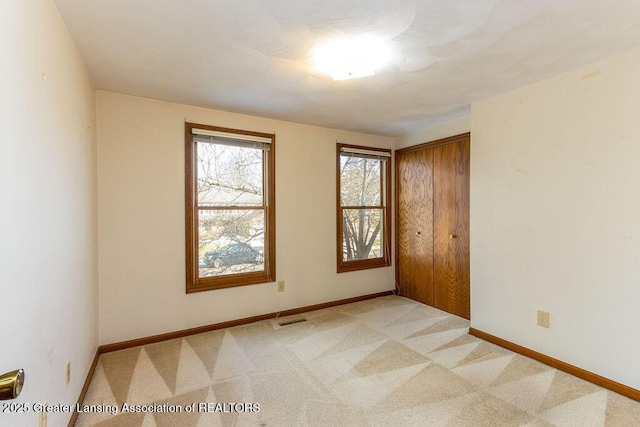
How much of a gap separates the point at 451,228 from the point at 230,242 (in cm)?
255

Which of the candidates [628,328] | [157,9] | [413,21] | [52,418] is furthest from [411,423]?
[157,9]

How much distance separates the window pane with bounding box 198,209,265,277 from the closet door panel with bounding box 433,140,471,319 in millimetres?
2150

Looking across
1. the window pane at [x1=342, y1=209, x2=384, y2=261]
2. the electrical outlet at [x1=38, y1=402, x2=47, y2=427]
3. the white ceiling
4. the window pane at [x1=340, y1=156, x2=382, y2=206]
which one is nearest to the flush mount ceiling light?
the white ceiling

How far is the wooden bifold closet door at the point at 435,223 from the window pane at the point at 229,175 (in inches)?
80.8

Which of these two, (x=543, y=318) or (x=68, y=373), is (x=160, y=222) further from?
(x=543, y=318)

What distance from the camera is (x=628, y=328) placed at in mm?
2102

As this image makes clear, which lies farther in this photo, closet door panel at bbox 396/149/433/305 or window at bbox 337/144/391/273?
window at bbox 337/144/391/273

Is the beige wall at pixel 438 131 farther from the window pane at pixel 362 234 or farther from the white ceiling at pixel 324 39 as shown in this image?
the window pane at pixel 362 234

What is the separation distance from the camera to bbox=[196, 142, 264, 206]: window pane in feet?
10.6

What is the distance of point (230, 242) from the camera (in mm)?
3377

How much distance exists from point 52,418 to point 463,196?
12.2 ft

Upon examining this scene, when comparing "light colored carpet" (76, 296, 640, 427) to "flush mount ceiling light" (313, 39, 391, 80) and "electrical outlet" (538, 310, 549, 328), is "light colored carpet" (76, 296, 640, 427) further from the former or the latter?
"flush mount ceiling light" (313, 39, 391, 80)

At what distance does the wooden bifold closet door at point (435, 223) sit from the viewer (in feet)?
11.6

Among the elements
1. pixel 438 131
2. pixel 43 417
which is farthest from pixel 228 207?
pixel 438 131
